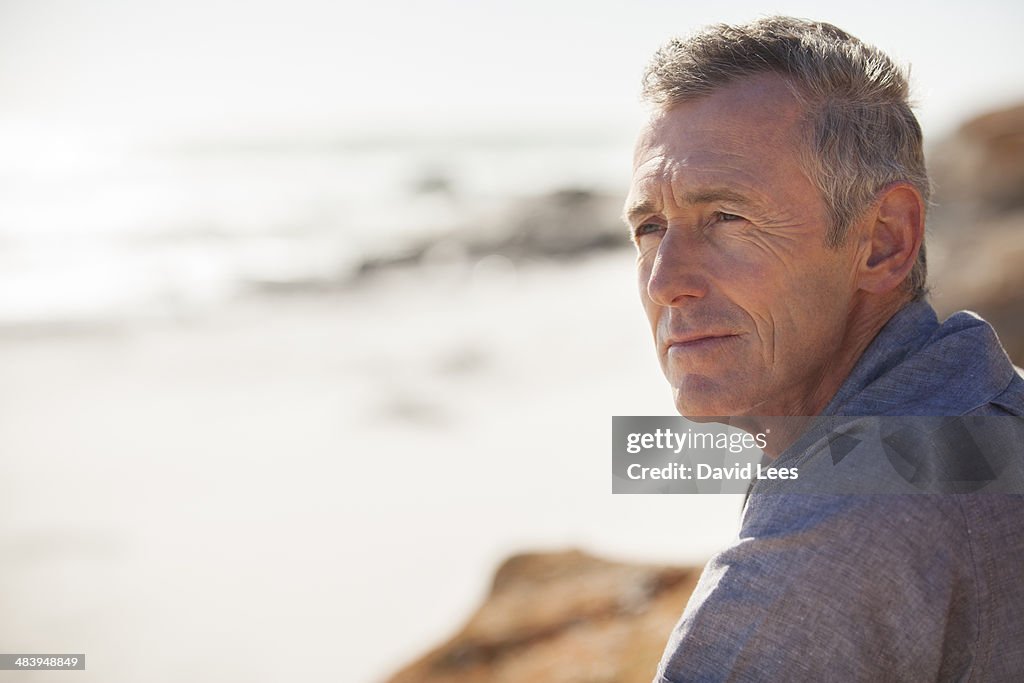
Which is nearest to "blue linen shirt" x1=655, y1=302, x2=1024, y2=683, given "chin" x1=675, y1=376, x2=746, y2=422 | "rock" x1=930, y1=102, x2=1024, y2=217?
"chin" x1=675, y1=376, x2=746, y2=422

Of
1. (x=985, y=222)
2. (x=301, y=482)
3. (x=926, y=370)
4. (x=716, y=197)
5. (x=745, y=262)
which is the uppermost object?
(x=985, y=222)

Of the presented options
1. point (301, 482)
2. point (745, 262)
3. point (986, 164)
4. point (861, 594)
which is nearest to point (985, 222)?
point (986, 164)

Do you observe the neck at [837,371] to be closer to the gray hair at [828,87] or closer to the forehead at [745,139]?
the gray hair at [828,87]

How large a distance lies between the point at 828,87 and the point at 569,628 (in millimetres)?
2661

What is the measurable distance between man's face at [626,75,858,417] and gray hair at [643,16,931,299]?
3 centimetres

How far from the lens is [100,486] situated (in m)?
7.97

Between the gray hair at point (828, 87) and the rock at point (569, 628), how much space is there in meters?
1.94

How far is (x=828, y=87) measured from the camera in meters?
1.95

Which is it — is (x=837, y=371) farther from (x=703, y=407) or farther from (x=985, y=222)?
(x=985, y=222)

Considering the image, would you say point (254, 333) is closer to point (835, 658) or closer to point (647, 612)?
point (647, 612)

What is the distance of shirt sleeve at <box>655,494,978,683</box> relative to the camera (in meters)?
1.41

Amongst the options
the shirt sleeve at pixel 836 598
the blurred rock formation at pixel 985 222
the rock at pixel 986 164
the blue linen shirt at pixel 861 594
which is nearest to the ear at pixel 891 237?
the blue linen shirt at pixel 861 594

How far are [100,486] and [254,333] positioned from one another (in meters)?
5.24

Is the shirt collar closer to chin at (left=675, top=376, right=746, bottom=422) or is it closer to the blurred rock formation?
chin at (left=675, top=376, right=746, bottom=422)
